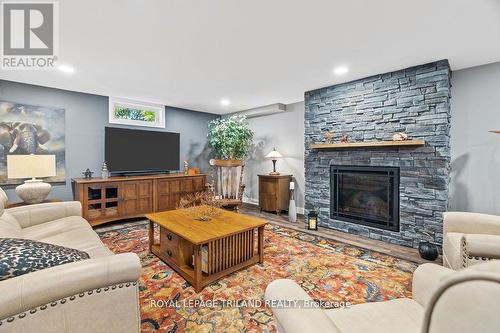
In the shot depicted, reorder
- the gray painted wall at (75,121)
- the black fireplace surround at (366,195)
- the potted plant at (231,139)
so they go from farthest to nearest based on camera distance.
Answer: the potted plant at (231,139)
the gray painted wall at (75,121)
the black fireplace surround at (366,195)

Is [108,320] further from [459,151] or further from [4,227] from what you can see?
[459,151]

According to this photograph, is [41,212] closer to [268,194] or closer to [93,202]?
[93,202]

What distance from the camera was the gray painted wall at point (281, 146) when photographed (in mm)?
4820

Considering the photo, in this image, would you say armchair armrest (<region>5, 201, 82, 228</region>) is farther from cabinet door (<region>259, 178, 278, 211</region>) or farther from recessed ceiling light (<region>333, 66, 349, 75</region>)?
recessed ceiling light (<region>333, 66, 349, 75</region>)

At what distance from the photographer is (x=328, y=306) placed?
1.78 m

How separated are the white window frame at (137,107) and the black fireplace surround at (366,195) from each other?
3.67 meters

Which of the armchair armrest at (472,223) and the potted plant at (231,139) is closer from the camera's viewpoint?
the armchair armrest at (472,223)

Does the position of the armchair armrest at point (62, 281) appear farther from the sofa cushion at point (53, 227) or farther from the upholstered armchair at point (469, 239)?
the upholstered armchair at point (469, 239)

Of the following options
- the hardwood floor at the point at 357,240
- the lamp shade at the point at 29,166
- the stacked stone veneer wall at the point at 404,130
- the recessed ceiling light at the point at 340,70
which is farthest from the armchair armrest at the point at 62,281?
the stacked stone veneer wall at the point at 404,130

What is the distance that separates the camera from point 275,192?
4645 millimetres

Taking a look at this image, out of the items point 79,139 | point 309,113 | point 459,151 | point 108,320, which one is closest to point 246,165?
point 309,113

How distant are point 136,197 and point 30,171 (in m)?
1.52

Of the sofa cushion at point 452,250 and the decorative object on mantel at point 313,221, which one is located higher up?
the sofa cushion at point 452,250

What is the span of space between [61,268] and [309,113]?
380cm
